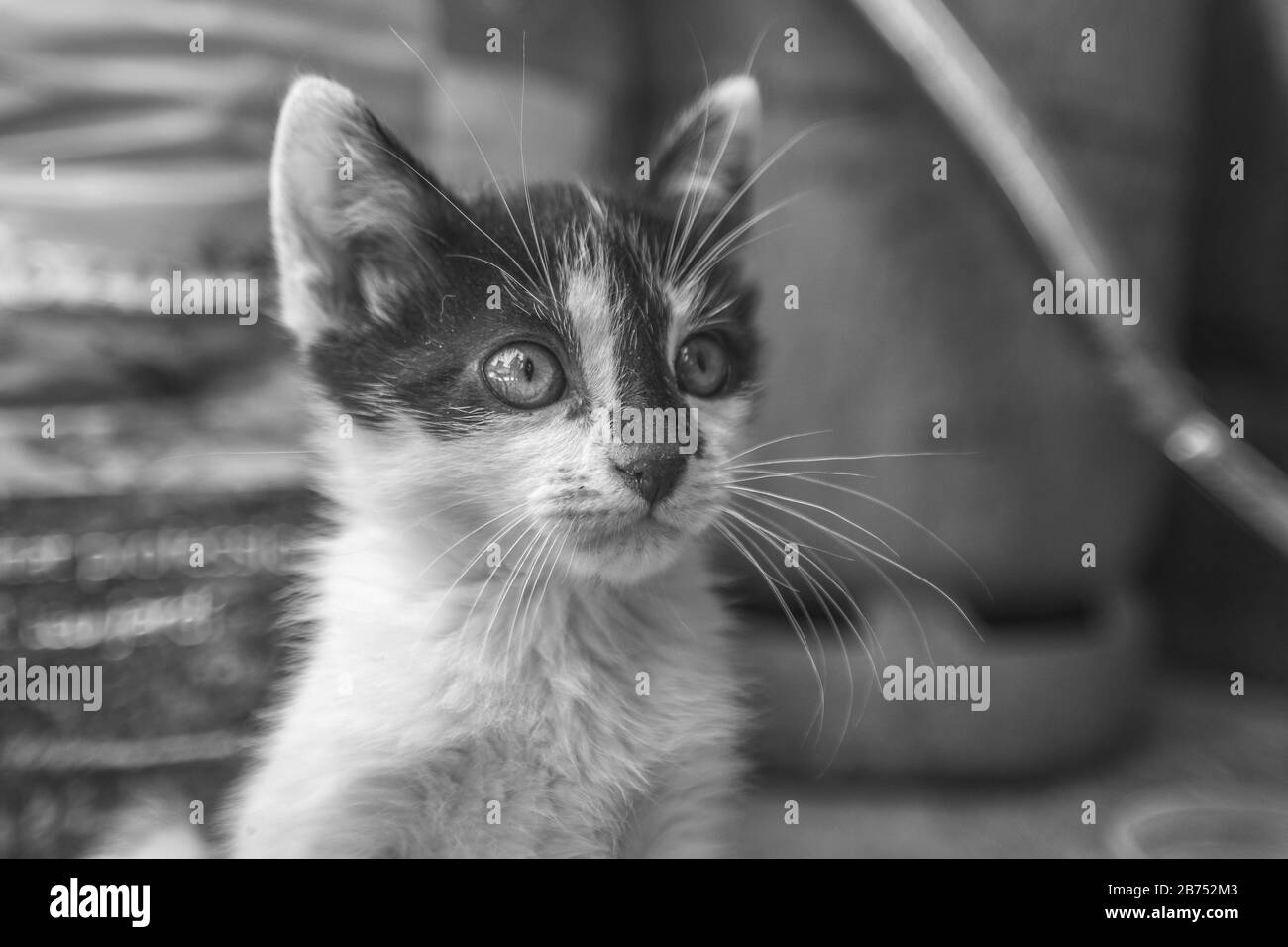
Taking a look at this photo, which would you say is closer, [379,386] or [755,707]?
[379,386]

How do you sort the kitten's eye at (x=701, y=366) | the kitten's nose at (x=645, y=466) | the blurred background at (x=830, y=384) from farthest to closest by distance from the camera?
the blurred background at (x=830, y=384)
the kitten's eye at (x=701, y=366)
the kitten's nose at (x=645, y=466)

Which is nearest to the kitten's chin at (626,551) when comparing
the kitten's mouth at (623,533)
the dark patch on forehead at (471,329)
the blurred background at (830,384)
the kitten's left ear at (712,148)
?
the kitten's mouth at (623,533)

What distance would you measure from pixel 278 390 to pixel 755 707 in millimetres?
668

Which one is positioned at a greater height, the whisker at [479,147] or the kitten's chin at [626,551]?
the whisker at [479,147]

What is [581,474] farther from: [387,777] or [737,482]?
[387,777]

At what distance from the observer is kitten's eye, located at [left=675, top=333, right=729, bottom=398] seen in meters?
0.89

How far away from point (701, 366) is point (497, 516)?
231 mm

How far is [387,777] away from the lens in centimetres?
80

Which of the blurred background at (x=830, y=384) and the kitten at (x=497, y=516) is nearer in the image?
the kitten at (x=497, y=516)

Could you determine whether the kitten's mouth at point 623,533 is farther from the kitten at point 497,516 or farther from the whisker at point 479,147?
the whisker at point 479,147

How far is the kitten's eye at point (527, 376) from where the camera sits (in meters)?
0.82

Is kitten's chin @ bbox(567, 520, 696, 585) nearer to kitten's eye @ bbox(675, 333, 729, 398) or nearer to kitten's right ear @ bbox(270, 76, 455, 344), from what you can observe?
kitten's eye @ bbox(675, 333, 729, 398)

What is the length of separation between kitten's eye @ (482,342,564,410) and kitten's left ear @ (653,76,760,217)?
10.5 inches
